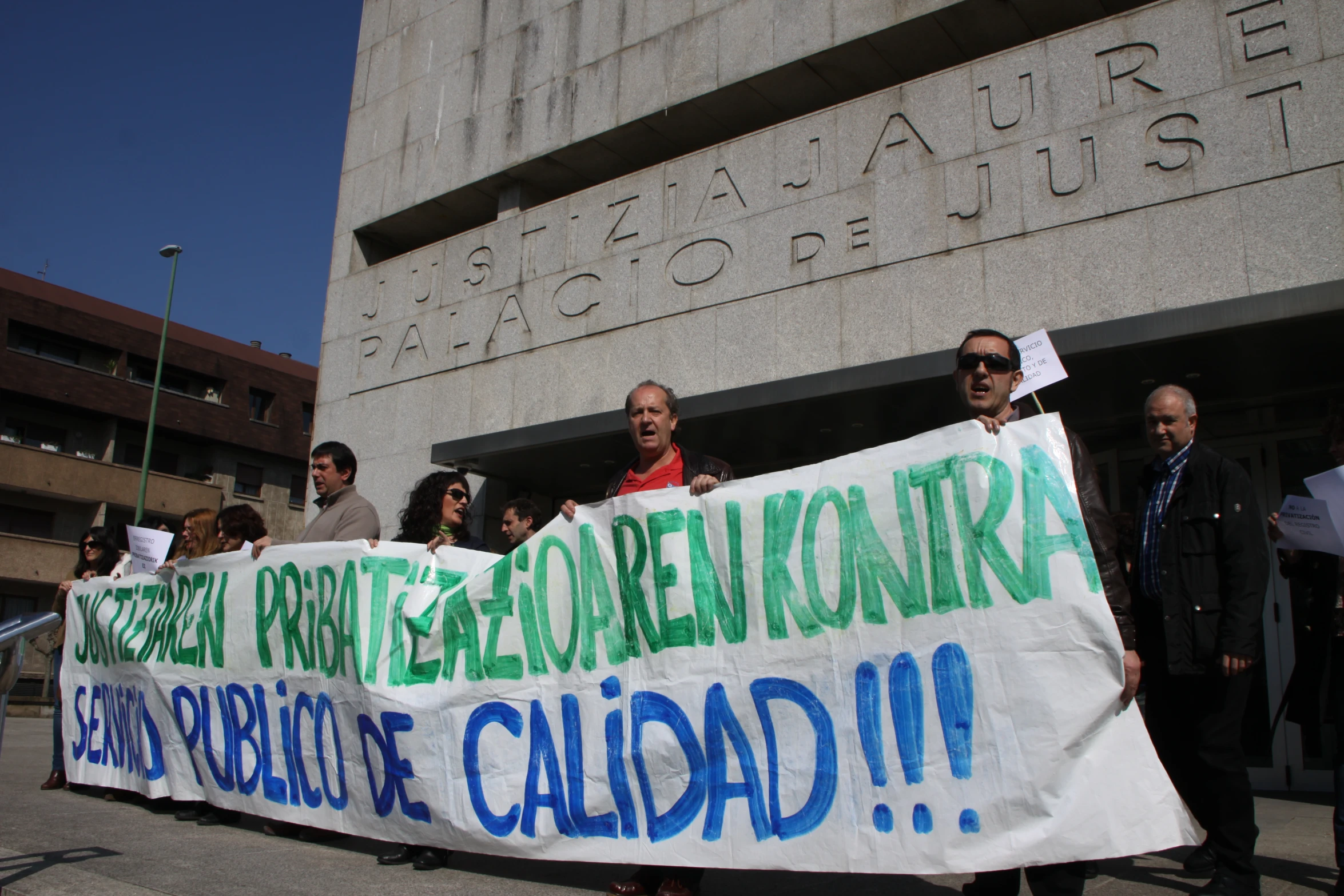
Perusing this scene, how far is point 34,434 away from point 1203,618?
3718 centimetres

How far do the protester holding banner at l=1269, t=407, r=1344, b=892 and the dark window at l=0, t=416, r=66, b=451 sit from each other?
117ft

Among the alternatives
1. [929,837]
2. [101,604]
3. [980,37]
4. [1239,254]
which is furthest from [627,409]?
[980,37]

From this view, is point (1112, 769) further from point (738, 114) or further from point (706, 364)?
point (738, 114)

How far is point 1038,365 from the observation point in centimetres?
338

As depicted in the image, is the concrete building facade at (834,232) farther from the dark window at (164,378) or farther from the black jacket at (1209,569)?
the dark window at (164,378)

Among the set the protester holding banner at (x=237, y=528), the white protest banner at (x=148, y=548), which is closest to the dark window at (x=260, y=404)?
the white protest banner at (x=148, y=548)

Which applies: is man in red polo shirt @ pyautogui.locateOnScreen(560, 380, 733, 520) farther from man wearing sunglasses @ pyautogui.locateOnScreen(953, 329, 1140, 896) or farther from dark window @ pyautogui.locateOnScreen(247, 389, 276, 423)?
dark window @ pyautogui.locateOnScreen(247, 389, 276, 423)

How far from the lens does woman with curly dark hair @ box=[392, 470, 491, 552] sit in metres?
5.02

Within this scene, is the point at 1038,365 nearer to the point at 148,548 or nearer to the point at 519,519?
the point at 519,519

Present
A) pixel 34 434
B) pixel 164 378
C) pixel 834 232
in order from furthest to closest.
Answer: pixel 164 378 → pixel 34 434 → pixel 834 232

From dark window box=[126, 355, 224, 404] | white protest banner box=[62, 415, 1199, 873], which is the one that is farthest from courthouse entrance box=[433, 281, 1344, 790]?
dark window box=[126, 355, 224, 404]

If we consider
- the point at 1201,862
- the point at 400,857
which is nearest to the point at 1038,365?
the point at 1201,862

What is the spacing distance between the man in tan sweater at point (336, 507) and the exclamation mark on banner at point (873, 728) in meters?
2.67

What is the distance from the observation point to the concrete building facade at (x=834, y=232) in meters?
6.34
